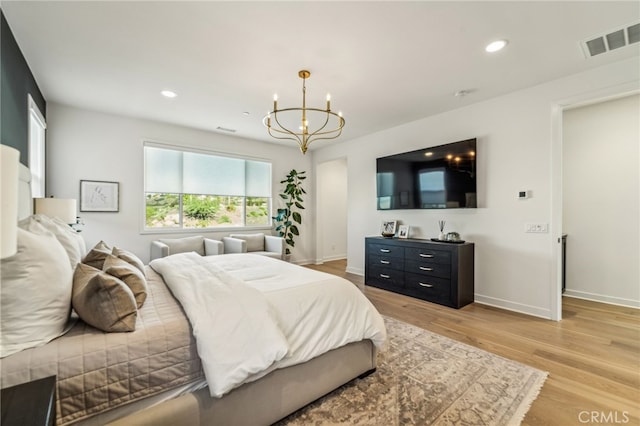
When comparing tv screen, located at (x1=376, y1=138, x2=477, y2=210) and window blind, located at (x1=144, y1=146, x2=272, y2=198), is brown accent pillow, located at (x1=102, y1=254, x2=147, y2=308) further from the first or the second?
tv screen, located at (x1=376, y1=138, x2=477, y2=210)

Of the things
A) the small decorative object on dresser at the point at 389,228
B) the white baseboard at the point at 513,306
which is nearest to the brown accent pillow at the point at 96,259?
the small decorative object on dresser at the point at 389,228

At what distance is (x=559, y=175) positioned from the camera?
3096 mm

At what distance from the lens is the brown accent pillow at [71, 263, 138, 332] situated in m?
1.29

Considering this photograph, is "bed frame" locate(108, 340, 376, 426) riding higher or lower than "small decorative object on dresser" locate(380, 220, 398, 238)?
lower

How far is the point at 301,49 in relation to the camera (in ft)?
8.04

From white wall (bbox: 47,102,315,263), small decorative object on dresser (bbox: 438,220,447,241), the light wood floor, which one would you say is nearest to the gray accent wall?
white wall (bbox: 47,102,315,263)

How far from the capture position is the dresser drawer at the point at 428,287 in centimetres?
Answer: 356

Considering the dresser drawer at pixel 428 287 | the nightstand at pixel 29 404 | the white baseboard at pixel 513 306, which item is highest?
the nightstand at pixel 29 404

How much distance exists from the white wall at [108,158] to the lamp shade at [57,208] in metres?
1.34

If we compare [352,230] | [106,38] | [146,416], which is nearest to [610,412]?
[146,416]

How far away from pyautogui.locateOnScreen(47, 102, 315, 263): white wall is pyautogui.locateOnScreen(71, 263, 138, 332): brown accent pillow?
349cm

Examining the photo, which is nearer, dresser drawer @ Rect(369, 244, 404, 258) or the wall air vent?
the wall air vent

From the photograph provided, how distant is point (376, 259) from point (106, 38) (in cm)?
415

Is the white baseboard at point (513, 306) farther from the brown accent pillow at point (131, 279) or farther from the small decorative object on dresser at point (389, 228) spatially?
the brown accent pillow at point (131, 279)
